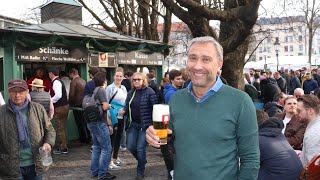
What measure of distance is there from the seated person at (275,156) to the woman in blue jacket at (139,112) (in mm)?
2565

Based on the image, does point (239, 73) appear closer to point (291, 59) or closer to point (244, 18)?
point (244, 18)

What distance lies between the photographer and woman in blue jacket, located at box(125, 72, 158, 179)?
5.95 meters

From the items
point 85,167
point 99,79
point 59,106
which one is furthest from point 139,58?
point 99,79

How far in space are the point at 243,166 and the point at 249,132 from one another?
21cm

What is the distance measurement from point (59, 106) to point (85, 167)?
1715 mm

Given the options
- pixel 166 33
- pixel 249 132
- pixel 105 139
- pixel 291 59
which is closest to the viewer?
pixel 249 132

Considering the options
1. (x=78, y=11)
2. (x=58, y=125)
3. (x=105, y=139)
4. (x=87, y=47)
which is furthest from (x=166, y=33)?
(x=105, y=139)

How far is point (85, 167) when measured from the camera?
23.6ft

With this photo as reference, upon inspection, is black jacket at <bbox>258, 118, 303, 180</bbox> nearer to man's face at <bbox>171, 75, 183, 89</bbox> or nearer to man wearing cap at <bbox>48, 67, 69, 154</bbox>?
man's face at <bbox>171, 75, 183, 89</bbox>

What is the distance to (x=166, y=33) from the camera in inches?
709

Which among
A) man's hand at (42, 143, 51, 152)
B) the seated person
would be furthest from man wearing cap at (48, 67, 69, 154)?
the seated person

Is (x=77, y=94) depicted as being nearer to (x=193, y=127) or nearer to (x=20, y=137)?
(x=20, y=137)

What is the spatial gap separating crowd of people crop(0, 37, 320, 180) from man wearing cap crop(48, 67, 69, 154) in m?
0.02

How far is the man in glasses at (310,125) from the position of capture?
4024 millimetres
